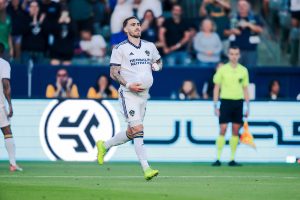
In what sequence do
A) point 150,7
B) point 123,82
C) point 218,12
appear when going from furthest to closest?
point 218,12 < point 150,7 < point 123,82

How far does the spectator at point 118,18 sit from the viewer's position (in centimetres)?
2472

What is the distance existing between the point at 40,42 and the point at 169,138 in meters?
4.70

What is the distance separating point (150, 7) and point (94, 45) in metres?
1.82

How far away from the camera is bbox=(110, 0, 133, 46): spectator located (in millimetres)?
24719

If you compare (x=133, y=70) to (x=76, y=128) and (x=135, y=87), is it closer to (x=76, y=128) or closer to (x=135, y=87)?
(x=135, y=87)

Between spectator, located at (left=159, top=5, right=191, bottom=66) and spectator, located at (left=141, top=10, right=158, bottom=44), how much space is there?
191 millimetres

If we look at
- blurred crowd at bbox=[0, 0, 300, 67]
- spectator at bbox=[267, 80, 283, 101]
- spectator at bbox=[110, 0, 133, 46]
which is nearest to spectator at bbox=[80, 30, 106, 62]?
blurred crowd at bbox=[0, 0, 300, 67]

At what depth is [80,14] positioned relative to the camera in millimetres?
25875

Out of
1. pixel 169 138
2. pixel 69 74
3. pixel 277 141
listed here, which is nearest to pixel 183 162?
pixel 169 138

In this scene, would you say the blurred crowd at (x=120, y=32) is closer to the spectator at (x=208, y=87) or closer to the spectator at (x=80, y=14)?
the spectator at (x=80, y=14)

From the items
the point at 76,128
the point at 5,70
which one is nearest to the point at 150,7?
the point at 76,128

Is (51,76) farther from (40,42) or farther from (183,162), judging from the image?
(183,162)

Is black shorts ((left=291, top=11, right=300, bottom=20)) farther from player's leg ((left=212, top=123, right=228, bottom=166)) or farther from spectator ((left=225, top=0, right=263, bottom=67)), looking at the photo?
player's leg ((left=212, top=123, right=228, bottom=166))

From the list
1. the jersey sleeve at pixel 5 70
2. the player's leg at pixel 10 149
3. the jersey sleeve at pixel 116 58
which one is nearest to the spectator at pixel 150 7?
the player's leg at pixel 10 149
